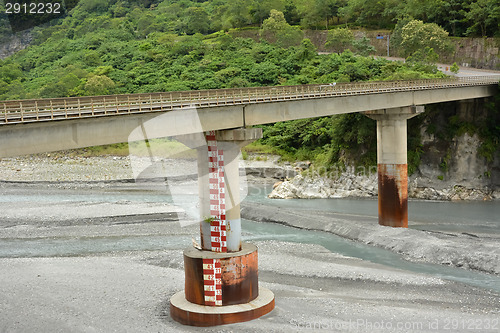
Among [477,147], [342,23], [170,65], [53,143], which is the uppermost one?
[342,23]

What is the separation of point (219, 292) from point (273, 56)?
3099 inches

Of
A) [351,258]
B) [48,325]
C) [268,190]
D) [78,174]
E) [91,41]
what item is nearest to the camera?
[48,325]

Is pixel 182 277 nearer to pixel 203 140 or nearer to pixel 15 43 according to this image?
pixel 203 140

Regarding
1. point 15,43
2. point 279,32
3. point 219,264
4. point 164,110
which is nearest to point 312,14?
point 279,32

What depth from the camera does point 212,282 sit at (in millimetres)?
27922

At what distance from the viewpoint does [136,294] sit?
3116 centimetres

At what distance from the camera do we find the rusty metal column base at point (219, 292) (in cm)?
2733

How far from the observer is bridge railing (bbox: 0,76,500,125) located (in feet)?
79.3

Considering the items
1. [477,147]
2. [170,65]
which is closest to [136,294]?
[477,147]

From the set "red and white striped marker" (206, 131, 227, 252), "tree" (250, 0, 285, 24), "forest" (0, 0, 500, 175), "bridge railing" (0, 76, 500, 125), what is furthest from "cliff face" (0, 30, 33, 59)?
"red and white striped marker" (206, 131, 227, 252)

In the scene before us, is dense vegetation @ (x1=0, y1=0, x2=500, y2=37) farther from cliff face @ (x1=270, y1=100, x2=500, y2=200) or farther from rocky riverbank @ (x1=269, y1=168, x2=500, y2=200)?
rocky riverbank @ (x1=269, y1=168, x2=500, y2=200)

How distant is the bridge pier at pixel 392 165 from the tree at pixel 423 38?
41.3m

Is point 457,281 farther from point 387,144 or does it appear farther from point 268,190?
point 268,190

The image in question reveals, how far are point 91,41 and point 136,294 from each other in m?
112
